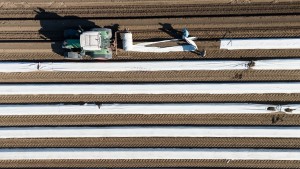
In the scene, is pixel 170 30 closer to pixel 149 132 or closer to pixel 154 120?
pixel 154 120

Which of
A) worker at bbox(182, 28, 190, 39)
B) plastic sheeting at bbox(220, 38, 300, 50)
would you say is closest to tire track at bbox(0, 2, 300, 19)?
worker at bbox(182, 28, 190, 39)

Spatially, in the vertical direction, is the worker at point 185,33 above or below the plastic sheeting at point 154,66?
above

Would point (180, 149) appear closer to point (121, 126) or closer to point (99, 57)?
point (121, 126)

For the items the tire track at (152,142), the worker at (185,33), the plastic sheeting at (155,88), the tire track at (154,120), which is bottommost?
the tire track at (152,142)

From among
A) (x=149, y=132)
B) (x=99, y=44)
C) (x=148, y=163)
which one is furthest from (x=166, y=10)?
(x=148, y=163)

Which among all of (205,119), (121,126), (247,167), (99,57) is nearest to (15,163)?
(121,126)

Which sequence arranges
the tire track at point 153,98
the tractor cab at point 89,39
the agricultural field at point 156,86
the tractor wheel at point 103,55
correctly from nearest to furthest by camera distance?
the tractor cab at point 89,39 → the tractor wheel at point 103,55 → the agricultural field at point 156,86 → the tire track at point 153,98

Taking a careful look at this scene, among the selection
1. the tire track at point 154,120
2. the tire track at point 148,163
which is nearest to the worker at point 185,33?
the tire track at point 154,120

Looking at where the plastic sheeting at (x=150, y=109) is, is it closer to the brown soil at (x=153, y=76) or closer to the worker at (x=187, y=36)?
the brown soil at (x=153, y=76)
